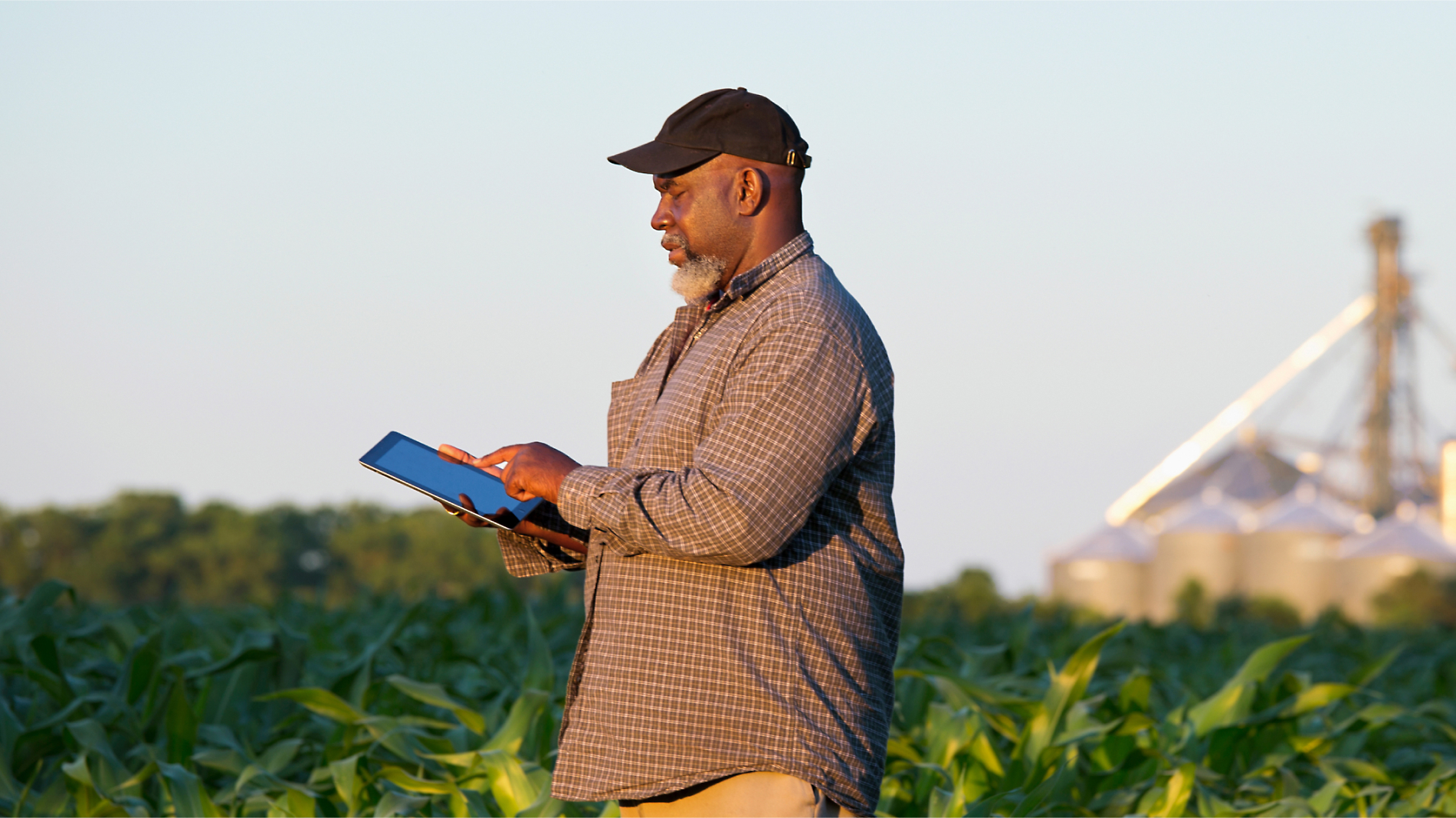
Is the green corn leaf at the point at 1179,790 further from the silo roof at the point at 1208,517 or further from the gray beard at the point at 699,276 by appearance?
the silo roof at the point at 1208,517

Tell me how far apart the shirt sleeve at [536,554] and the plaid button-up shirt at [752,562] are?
0.81ft

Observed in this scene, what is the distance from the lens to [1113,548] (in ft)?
214

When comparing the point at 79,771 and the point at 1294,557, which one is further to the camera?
the point at 1294,557

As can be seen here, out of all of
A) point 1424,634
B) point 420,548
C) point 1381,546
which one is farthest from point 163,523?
point 1424,634

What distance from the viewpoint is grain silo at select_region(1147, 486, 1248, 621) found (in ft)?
196

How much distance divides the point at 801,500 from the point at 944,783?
215cm

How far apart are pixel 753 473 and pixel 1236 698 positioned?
3092 mm

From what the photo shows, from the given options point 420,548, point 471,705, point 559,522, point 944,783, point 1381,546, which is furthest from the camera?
point 420,548

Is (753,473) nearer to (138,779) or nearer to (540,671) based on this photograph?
(540,671)

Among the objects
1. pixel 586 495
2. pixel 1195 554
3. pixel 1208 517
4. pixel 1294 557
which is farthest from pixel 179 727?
pixel 1208 517

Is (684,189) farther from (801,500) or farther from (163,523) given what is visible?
(163,523)

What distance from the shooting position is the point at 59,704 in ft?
15.9

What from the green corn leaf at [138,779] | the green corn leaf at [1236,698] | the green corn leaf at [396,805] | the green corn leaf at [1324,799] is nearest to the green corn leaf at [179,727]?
the green corn leaf at [138,779]

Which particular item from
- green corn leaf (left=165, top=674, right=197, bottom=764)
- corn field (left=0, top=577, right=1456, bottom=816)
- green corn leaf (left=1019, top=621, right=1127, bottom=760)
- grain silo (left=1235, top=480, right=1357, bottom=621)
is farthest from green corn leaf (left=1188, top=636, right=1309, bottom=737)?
grain silo (left=1235, top=480, right=1357, bottom=621)
